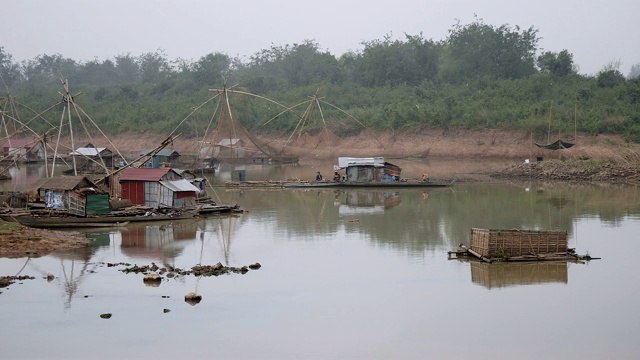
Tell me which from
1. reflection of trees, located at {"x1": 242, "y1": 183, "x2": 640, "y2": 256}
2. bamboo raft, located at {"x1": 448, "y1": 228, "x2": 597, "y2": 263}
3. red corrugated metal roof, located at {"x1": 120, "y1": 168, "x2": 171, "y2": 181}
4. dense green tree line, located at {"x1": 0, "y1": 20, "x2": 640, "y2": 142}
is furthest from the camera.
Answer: dense green tree line, located at {"x1": 0, "y1": 20, "x2": 640, "y2": 142}

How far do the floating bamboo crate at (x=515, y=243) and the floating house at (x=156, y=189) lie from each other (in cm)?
1157

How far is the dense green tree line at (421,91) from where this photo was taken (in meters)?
57.2

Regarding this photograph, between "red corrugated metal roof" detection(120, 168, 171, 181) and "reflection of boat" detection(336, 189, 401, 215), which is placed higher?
"red corrugated metal roof" detection(120, 168, 171, 181)

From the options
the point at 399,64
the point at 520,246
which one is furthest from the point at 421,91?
the point at 520,246

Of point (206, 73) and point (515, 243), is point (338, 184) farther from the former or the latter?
point (206, 73)

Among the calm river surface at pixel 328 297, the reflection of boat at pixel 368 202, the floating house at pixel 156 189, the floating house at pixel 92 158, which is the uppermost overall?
the floating house at pixel 92 158

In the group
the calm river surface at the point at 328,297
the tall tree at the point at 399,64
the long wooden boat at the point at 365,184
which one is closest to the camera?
the calm river surface at the point at 328,297

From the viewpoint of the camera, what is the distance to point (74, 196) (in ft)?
83.5

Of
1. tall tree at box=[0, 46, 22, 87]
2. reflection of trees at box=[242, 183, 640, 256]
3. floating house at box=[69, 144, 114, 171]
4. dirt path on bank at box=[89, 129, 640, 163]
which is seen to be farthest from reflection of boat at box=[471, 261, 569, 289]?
tall tree at box=[0, 46, 22, 87]

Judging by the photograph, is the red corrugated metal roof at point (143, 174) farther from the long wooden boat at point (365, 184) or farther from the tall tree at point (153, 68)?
the tall tree at point (153, 68)

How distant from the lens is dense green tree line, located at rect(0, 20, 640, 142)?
5719cm

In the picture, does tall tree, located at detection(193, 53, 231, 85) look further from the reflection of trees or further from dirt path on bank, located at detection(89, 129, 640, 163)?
the reflection of trees

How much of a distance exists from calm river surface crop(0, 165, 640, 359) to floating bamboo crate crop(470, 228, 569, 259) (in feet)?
1.34

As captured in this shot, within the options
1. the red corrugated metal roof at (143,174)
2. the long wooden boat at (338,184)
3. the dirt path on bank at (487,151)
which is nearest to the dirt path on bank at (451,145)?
the dirt path on bank at (487,151)
